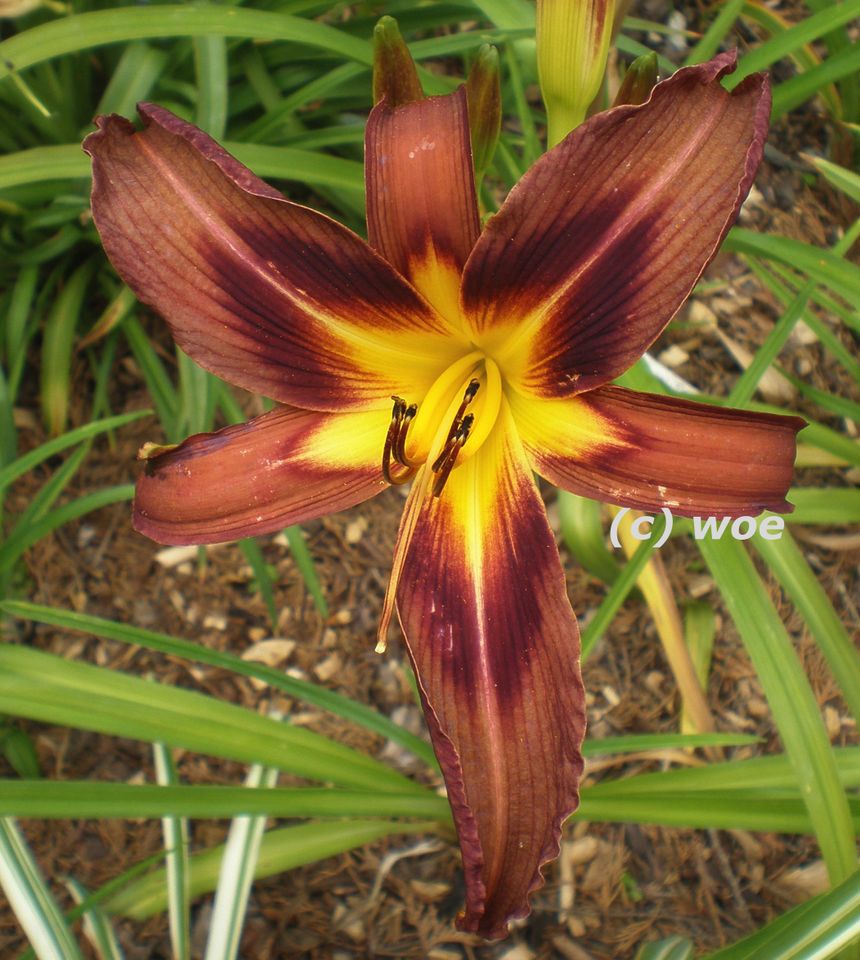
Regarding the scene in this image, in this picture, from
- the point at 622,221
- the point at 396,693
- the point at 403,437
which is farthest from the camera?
the point at 396,693

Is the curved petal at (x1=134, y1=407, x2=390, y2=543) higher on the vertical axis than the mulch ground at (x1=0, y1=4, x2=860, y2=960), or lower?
higher

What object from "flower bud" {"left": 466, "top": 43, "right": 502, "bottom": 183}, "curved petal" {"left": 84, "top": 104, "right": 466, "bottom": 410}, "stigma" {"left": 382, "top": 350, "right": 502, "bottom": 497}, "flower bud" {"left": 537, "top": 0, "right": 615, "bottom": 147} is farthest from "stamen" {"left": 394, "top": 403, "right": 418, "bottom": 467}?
"flower bud" {"left": 537, "top": 0, "right": 615, "bottom": 147}

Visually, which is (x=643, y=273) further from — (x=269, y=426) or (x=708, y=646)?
(x=708, y=646)

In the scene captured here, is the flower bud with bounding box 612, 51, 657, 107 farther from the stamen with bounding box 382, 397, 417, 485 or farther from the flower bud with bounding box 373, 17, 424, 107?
the stamen with bounding box 382, 397, 417, 485

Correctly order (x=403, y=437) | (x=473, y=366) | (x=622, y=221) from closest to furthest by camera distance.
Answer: (x=622, y=221) < (x=403, y=437) < (x=473, y=366)

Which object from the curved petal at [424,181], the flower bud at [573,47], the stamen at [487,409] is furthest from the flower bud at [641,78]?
the stamen at [487,409]

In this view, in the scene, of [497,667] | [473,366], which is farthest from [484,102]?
[497,667]

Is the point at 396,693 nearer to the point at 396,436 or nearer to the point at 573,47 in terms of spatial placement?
the point at 396,436
